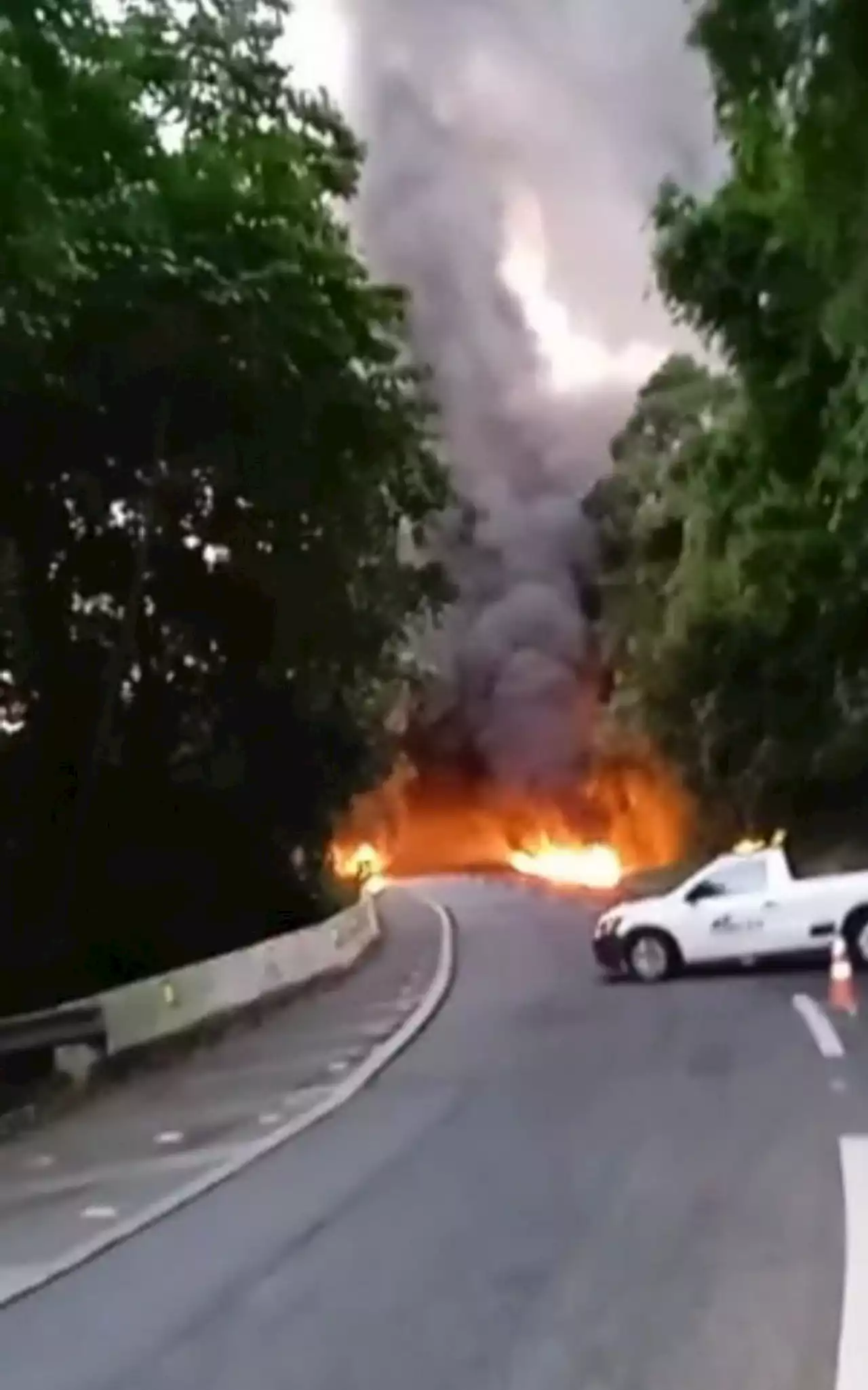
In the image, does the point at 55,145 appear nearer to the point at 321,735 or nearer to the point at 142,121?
the point at 142,121

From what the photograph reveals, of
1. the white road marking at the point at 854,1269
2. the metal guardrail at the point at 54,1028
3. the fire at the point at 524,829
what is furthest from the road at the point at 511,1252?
the fire at the point at 524,829

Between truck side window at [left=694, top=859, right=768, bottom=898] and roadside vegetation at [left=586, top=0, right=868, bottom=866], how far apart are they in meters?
3.27

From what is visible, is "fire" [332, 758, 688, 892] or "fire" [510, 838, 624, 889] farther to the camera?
"fire" [510, 838, 624, 889]

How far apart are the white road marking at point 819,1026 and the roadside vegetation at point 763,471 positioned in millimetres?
4931

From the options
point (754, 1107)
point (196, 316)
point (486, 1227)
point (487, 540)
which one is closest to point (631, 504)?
point (487, 540)

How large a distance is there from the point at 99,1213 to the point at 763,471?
1702 cm

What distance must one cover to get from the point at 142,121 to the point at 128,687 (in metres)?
9.82

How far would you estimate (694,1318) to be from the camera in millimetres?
9461

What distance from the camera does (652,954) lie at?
95.6 ft

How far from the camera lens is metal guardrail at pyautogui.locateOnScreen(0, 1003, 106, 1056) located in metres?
18.2

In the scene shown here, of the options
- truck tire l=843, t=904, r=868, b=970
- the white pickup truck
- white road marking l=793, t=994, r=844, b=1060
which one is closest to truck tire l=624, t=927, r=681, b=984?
the white pickup truck

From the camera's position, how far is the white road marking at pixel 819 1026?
19484 millimetres

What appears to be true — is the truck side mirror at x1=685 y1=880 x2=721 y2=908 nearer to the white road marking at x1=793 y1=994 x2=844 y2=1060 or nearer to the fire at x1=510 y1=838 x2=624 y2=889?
the white road marking at x1=793 y1=994 x2=844 y2=1060

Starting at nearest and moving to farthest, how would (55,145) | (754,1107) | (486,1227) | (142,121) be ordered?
1. (486,1227)
2. (754,1107)
3. (55,145)
4. (142,121)
